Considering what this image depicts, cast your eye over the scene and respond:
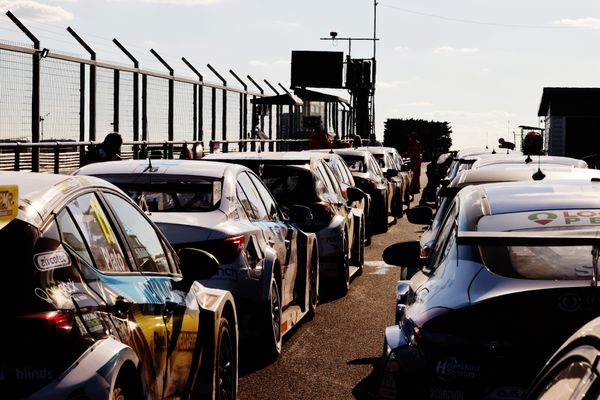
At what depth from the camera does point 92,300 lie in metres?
4.75

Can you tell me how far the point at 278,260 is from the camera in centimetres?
1010

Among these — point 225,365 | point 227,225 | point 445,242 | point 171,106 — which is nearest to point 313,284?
point 227,225

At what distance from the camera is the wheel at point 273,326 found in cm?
958

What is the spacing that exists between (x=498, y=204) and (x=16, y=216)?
2.83 m

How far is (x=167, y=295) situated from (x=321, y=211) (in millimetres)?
7878

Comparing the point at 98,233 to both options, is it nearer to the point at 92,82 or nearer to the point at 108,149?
the point at 108,149

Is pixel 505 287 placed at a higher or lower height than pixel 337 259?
higher

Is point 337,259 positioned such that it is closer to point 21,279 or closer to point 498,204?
point 498,204

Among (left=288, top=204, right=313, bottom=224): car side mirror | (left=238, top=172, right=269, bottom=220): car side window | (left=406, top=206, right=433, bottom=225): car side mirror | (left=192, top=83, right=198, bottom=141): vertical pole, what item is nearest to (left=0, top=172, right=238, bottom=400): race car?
(left=406, top=206, right=433, bottom=225): car side mirror

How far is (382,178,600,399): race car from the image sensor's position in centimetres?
509

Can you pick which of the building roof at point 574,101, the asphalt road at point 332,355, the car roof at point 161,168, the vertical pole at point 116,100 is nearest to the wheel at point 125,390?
the asphalt road at point 332,355

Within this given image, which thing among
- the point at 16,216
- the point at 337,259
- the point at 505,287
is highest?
the point at 16,216

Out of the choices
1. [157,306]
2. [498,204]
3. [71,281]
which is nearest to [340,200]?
[498,204]

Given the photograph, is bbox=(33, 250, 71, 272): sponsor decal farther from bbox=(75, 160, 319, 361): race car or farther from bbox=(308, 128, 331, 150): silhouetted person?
bbox=(308, 128, 331, 150): silhouetted person
